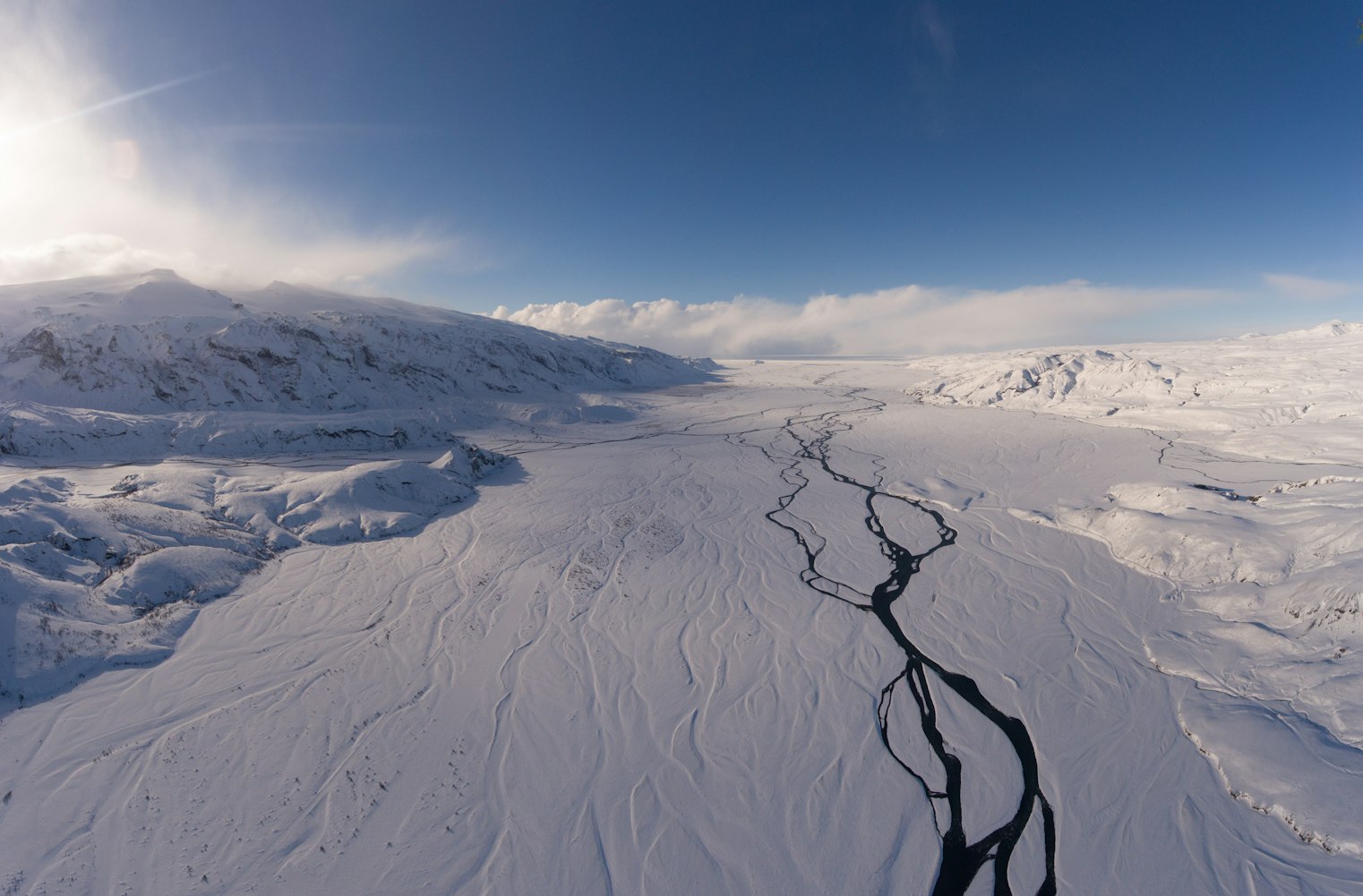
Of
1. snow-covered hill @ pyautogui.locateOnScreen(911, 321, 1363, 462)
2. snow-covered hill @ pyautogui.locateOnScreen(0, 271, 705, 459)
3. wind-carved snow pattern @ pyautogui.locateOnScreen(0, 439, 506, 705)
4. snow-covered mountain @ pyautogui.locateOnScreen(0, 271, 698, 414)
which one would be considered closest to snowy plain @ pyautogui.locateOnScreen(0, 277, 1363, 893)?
wind-carved snow pattern @ pyautogui.locateOnScreen(0, 439, 506, 705)

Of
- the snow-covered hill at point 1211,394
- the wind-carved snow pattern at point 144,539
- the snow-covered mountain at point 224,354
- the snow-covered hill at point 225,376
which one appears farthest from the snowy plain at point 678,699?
the snow-covered mountain at point 224,354

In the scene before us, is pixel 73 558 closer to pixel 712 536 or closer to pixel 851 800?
pixel 712 536

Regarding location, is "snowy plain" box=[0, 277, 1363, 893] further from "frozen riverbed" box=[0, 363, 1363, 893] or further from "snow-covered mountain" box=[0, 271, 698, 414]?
"snow-covered mountain" box=[0, 271, 698, 414]

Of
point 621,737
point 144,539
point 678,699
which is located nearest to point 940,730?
point 678,699

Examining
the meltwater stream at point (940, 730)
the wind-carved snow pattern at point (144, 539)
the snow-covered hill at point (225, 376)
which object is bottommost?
the meltwater stream at point (940, 730)

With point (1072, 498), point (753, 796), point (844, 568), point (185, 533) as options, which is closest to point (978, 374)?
point (1072, 498)

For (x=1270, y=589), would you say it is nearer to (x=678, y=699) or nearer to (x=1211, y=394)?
(x=678, y=699)

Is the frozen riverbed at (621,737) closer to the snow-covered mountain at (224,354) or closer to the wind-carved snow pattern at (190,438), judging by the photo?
the wind-carved snow pattern at (190,438)
